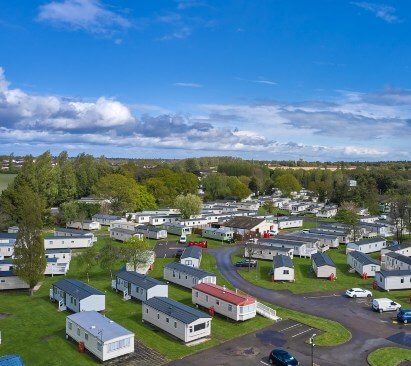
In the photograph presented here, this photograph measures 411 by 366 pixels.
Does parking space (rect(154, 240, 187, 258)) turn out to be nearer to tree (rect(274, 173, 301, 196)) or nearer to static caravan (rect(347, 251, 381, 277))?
static caravan (rect(347, 251, 381, 277))

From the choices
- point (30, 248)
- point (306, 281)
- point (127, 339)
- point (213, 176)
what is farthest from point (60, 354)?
point (213, 176)

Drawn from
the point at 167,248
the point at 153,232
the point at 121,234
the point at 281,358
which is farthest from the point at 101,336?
the point at 153,232

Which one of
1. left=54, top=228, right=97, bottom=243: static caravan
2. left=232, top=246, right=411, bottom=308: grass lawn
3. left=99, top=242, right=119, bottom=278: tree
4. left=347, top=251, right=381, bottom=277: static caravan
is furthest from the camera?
left=54, top=228, right=97, bottom=243: static caravan

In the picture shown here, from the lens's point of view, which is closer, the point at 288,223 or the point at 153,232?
the point at 153,232

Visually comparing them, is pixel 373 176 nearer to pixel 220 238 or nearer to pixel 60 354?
pixel 220 238

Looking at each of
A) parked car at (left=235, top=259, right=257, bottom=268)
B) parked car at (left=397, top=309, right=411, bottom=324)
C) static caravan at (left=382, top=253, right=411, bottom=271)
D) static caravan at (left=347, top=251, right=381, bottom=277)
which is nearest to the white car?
parked car at (left=397, top=309, right=411, bottom=324)

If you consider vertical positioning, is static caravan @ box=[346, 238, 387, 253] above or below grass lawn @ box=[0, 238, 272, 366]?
above

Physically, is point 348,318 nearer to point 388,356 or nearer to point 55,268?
point 388,356
